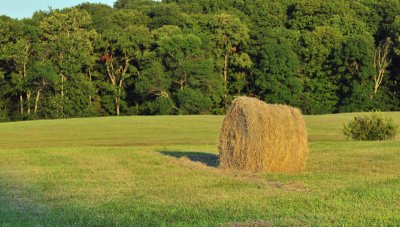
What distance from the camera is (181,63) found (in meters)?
63.8

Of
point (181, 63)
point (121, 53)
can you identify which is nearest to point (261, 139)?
point (181, 63)

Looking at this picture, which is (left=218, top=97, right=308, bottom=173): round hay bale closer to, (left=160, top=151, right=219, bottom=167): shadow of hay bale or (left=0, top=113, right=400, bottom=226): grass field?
(left=0, top=113, right=400, bottom=226): grass field

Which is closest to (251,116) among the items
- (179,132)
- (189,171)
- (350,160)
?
(189,171)

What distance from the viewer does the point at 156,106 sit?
61.5m

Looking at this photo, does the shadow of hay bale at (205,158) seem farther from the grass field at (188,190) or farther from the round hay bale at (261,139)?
the round hay bale at (261,139)

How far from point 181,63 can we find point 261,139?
50.0m

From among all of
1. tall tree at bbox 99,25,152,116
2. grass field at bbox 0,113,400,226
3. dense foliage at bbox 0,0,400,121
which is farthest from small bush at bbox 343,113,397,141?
tall tree at bbox 99,25,152,116

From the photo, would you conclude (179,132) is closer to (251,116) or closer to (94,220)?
(251,116)

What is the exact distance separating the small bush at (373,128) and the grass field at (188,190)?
4.87 metres

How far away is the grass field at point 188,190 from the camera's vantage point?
822cm

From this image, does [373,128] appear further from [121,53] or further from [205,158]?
[121,53]

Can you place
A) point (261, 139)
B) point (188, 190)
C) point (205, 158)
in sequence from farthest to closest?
point (205, 158), point (261, 139), point (188, 190)

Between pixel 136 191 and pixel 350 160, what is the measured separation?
25.2 ft

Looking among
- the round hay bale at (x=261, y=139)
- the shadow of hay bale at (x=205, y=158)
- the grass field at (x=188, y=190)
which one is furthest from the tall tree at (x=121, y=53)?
the round hay bale at (x=261, y=139)
